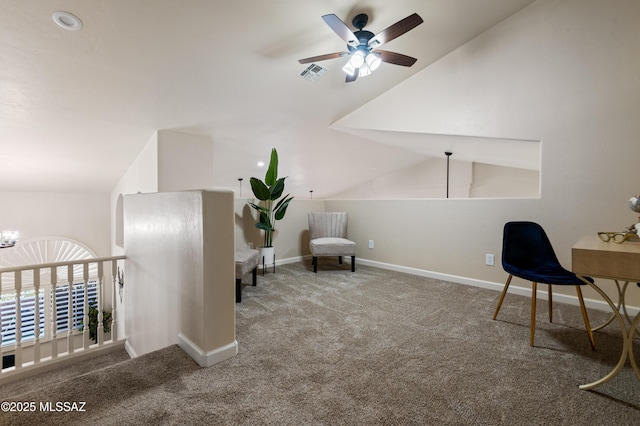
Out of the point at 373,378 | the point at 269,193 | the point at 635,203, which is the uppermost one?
the point at 269,193

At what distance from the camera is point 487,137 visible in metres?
3.00

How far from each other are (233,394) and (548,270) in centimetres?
235

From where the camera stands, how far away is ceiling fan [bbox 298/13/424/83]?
1955 millimetres

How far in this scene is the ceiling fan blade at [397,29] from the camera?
1880 millimetres

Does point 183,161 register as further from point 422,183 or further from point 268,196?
point 422,183

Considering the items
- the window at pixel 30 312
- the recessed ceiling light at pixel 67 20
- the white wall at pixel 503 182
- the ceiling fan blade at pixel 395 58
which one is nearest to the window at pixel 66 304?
the window at pixel 30 312

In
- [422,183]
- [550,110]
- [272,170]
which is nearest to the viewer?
[550,110]

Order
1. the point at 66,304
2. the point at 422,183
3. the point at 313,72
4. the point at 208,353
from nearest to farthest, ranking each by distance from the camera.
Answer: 1. the point at 208,353
2. the point at 313,72
3. the point at 66,304
4. the point at 422,183

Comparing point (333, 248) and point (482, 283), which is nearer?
point (482, 283)

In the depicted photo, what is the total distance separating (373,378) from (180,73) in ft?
9.29

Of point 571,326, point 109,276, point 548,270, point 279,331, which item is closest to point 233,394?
point 279,331

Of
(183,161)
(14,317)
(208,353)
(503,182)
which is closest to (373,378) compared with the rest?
(208,353)

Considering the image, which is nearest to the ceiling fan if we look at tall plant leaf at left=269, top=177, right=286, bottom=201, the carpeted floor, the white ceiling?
the white ceiling

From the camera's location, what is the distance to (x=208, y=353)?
1689 mm
